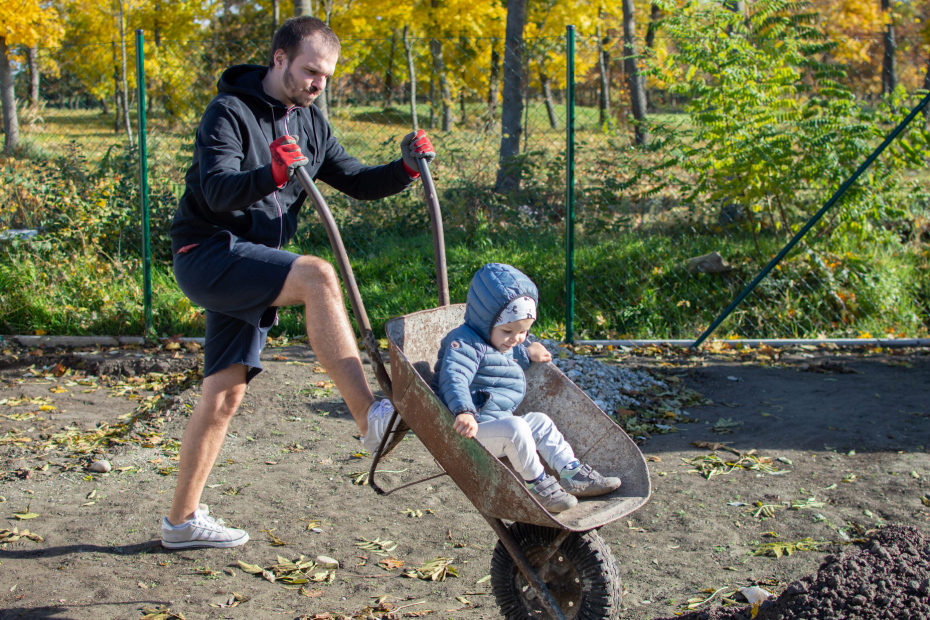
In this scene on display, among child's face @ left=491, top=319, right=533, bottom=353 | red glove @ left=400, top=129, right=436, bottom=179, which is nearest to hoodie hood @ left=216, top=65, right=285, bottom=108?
red glove @ left=400, top=129, right=436, bottom=179

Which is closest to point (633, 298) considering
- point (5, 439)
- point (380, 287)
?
point (380, 287)

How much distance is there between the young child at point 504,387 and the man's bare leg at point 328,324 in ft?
0.89

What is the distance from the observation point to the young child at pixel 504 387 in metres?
2.35

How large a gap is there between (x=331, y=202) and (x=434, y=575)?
4937mm

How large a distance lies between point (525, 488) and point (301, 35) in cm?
161

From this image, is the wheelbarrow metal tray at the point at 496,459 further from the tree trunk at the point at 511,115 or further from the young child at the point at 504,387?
the tree trunk at the point at 511,115

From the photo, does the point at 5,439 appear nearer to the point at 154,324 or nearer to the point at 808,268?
the point at 154,324

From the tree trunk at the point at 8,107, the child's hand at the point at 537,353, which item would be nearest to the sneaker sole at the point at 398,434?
the child's hand at the point at 537,353

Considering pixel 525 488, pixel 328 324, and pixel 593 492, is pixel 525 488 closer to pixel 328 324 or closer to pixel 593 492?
pixel 593 492

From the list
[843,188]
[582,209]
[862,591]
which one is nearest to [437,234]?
[862,591]

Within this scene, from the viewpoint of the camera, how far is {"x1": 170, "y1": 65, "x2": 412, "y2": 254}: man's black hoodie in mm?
2408

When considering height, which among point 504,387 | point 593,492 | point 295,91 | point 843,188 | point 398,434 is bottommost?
point 593,492

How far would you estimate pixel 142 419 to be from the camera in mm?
4555

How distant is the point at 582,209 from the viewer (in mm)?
7195
